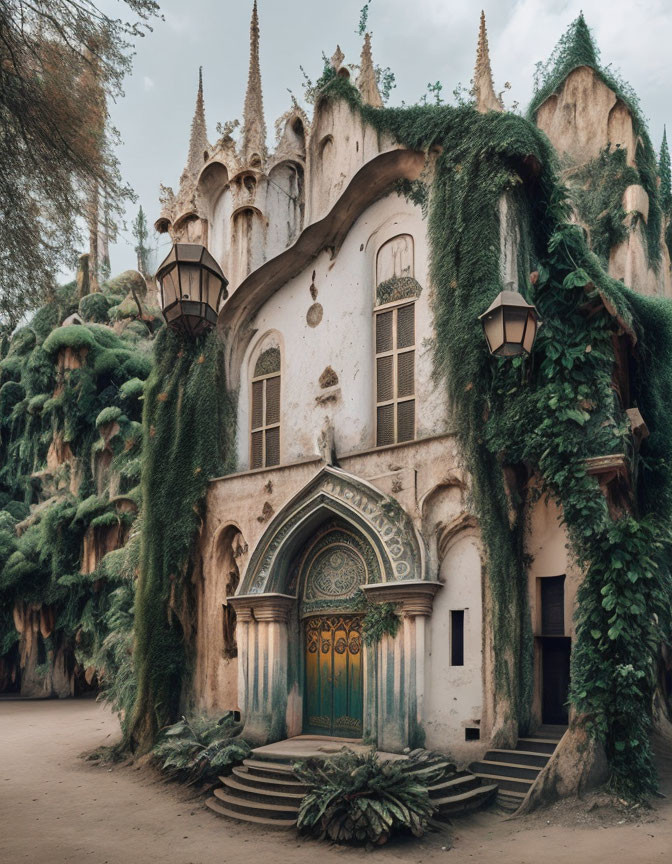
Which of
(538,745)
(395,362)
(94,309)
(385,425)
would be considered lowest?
(538,745)

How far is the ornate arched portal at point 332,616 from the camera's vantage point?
1290 centimetres

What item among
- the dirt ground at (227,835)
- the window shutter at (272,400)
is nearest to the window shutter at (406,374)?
the window shutter at (272,400)

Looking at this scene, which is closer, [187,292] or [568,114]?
[187,292]

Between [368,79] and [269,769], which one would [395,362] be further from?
[269,769]

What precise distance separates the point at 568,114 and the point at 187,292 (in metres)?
15.4

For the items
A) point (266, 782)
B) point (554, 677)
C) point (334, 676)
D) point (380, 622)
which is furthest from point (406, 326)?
point (266, 782)

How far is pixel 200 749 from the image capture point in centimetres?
1375

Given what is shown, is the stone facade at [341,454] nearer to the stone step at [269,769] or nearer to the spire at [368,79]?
the spire at [368,79]

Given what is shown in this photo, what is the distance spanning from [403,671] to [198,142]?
1364 cm

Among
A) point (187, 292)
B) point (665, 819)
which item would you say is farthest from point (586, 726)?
point (187, 292)

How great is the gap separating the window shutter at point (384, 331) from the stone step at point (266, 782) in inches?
286

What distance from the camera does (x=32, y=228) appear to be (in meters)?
10.6

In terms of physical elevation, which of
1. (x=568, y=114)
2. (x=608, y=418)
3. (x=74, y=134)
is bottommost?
(x=608, y=418)

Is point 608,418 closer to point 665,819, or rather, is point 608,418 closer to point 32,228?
point 665,819
